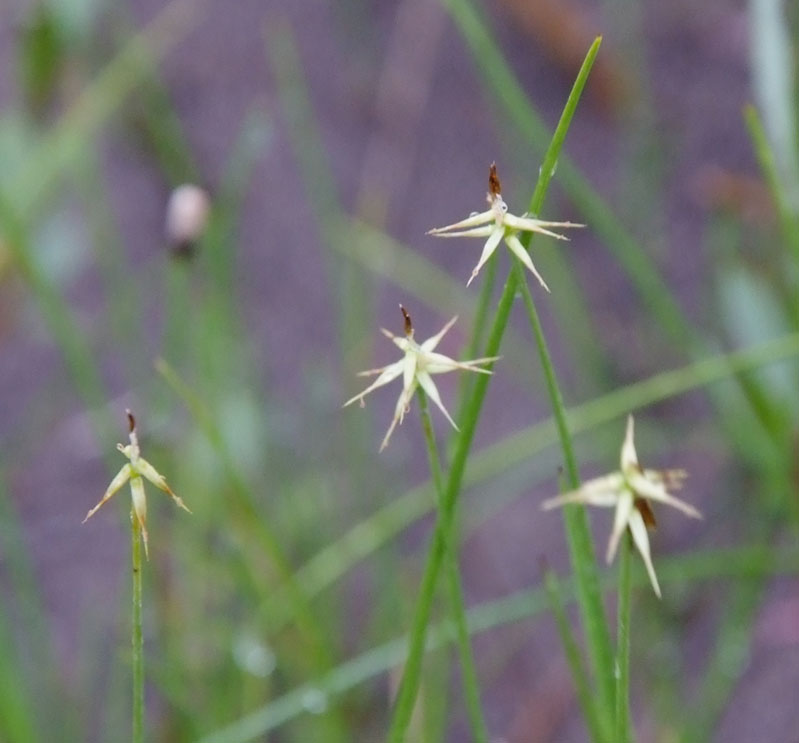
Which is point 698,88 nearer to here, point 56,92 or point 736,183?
point 736,183

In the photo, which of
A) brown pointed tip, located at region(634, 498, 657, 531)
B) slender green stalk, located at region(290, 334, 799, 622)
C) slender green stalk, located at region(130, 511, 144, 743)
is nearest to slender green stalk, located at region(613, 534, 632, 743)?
brown pointed tip, located at region(634, 498, 657, 531)

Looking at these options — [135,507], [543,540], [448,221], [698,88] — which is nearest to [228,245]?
[448,221]

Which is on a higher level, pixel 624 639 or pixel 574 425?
pixel 574 425

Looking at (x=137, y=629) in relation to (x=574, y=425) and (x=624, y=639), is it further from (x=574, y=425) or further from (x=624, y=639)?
(x=574, y=425)

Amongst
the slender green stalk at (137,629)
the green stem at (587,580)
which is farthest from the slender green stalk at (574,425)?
the slender green stalk at (137,629)

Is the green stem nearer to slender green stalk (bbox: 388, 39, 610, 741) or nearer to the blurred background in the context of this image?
slender green stalk (bbox: 388, 39, 610, 741)

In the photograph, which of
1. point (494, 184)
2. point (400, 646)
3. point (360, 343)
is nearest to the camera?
point (494, 184)

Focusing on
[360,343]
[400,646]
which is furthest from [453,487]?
[360,343]

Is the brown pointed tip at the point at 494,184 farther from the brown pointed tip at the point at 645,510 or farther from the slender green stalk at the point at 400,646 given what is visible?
the slender green stalk at the point at 400,646
